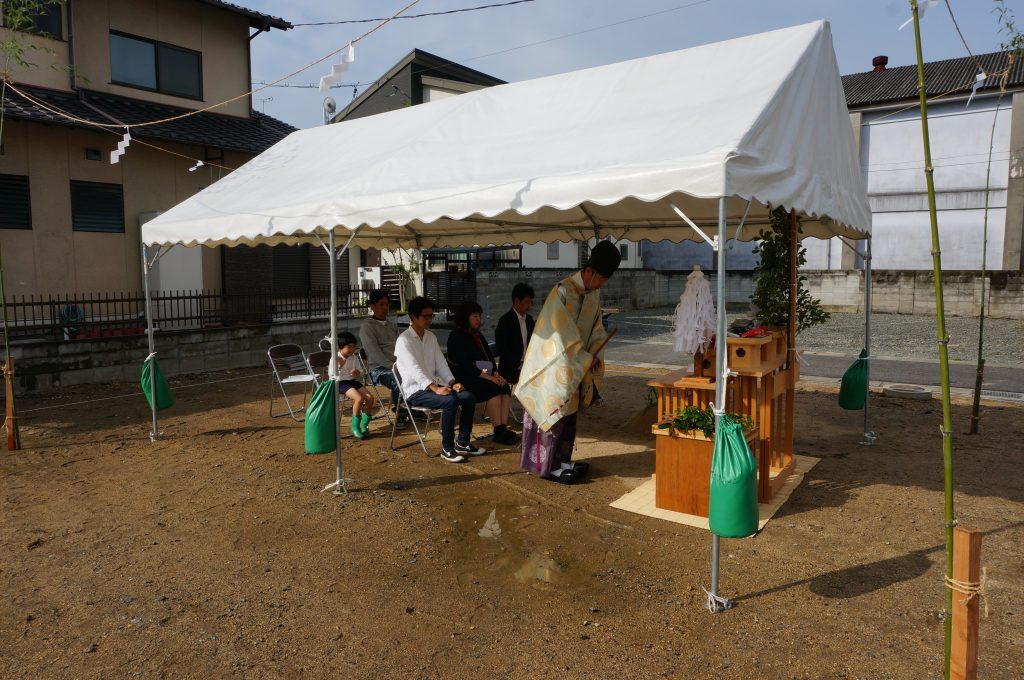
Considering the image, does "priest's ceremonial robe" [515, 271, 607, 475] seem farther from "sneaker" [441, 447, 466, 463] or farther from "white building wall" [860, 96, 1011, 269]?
"white building wall" [860, 96, 1011, 269]

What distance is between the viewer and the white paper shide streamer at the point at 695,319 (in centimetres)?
454

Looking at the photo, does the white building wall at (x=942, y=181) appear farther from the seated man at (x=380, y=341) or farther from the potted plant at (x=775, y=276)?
the seated man at (x=380, y=341)

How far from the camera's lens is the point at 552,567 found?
3777mm

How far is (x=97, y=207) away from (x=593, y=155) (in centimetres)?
1075

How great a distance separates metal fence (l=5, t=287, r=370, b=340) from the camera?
30.3ft

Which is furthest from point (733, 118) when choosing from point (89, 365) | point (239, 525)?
point (89, 365)

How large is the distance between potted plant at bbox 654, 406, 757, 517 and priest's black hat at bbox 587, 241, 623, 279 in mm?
1151

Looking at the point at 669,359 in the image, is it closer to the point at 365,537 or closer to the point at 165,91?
the point at 365,537

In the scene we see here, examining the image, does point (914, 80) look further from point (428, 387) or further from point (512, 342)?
point (428, 387)

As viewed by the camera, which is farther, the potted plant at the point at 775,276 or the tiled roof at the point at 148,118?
the tiled roof at the point at 148,118

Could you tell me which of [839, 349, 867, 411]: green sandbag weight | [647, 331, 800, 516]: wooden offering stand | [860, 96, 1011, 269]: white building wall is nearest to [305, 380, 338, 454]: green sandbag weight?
[647, 331, 800, 516]: wooden offering stand

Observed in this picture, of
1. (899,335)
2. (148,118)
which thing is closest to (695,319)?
(148,118)

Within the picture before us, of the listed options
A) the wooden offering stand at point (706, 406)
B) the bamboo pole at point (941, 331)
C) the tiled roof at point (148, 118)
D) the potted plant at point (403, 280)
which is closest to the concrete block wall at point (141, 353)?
the tiled roof at point (148, 118)

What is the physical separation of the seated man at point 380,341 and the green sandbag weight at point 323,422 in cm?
150
